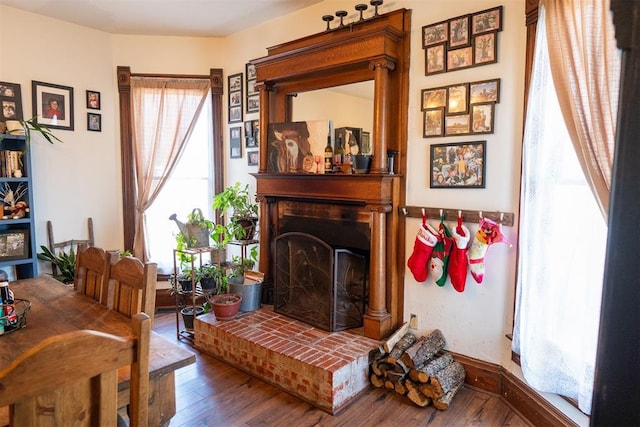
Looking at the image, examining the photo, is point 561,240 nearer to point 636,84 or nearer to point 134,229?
point 636,84

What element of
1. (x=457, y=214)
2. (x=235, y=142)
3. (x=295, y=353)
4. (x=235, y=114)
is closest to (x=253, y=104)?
(x=235, y=114)

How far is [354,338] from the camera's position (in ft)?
9.01

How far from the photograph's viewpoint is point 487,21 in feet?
7.77

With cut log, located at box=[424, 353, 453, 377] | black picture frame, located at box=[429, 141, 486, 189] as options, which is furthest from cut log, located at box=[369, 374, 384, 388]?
black picture frame, located at box=[429, 141, 486, 189]

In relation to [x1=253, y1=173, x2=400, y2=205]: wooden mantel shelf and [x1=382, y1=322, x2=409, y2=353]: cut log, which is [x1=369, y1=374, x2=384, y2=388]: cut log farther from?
[x1=253, y1=173, x2=400, y2=205]: wooden mantel shelf

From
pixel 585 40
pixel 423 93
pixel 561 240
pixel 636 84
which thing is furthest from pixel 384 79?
pixel 636 84

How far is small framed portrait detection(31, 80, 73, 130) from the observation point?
11.7 ft

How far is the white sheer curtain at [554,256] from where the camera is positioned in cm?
177

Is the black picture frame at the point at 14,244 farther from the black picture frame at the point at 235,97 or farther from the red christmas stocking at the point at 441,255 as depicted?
the red christmas stocking at the point at 441,255

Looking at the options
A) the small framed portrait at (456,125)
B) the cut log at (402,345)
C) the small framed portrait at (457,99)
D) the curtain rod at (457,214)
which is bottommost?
the cut log at (402,345)

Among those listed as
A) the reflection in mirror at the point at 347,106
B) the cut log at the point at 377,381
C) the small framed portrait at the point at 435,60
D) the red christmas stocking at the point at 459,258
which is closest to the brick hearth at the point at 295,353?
the cut log at the point at 377,381

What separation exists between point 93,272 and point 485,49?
2519mm

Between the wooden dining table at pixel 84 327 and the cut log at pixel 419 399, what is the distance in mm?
1514

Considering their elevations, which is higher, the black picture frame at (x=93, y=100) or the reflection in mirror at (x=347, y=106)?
the black picture frame at (x=93, y=100)
